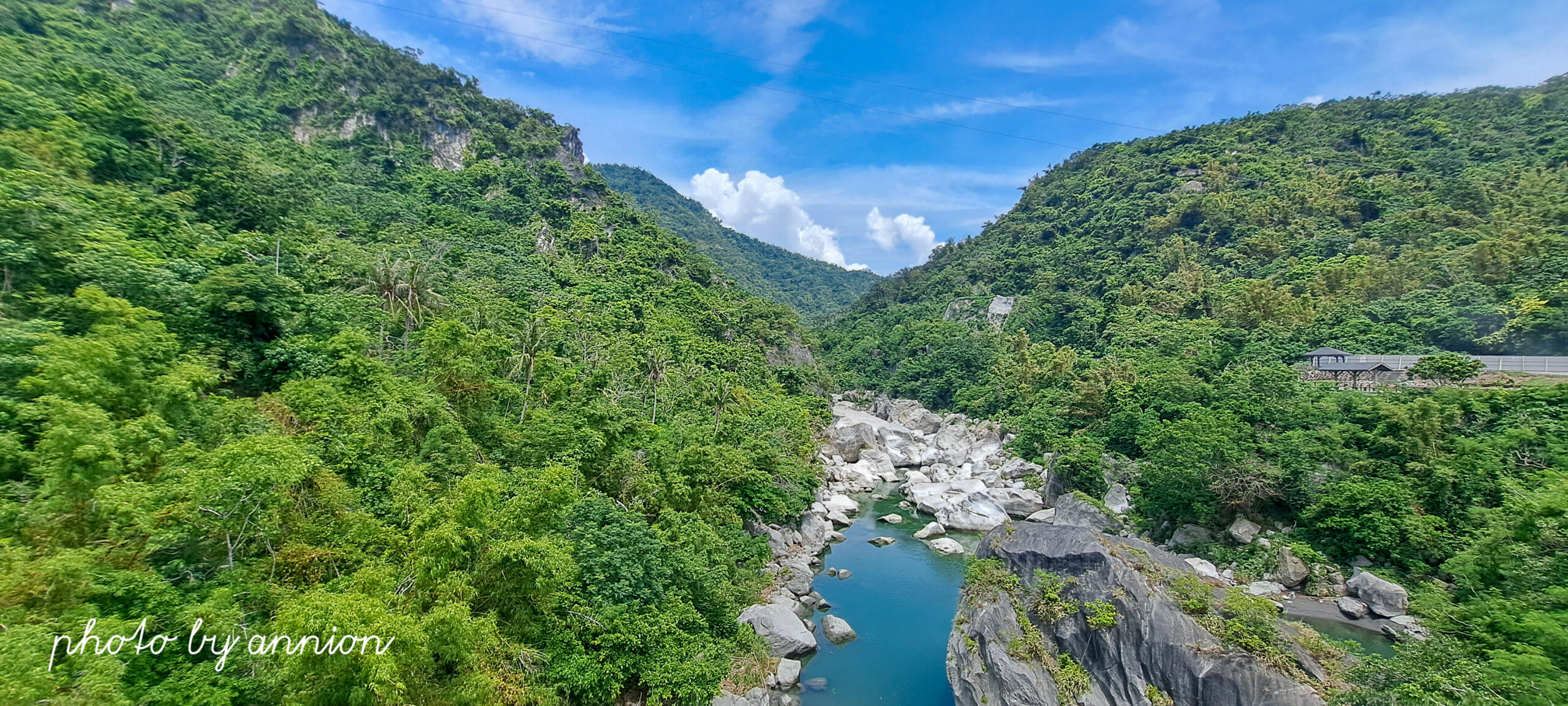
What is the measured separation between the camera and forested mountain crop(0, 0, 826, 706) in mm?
8219

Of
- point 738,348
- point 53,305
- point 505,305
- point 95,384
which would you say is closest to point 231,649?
point 95,384

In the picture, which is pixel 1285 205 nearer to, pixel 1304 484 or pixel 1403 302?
pixel 1403 302

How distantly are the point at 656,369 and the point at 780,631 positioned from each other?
56.2 feet

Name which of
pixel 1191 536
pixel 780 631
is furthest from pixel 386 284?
pixel 1191 536

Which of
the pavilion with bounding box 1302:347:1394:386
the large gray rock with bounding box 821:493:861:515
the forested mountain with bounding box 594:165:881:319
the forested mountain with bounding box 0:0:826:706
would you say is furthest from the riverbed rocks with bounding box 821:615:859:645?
the forested mountain with bounding box 594:165:881:319

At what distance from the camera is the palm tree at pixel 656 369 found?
30508mm

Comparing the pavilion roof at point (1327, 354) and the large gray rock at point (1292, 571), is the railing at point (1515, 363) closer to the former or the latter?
the pavilion roof at point (1327, 354)

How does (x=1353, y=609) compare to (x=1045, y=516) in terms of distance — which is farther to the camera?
(x=1045, y=516)

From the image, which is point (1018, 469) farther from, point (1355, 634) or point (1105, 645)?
point (1105, 645)

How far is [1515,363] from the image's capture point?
2831 cm

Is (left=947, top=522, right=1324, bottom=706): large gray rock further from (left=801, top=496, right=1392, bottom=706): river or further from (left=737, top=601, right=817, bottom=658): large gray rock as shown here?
(left=737, top=601, right=817, bottom=658): large gray rock

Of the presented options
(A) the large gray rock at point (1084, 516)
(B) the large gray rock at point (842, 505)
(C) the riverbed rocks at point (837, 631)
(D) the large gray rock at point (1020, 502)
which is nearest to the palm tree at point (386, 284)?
(C) the riverbed rocks at point (837, 631)

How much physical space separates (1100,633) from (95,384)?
21334mm

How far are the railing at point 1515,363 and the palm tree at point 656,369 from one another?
38.2 m
